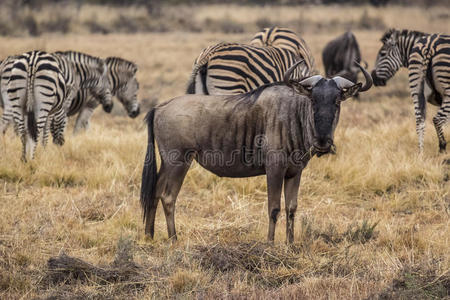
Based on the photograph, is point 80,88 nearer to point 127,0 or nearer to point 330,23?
point 330,23

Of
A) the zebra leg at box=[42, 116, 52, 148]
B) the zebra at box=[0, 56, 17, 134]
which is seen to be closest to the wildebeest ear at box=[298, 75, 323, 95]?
the zebra at box=[0, 56, 17, 134]

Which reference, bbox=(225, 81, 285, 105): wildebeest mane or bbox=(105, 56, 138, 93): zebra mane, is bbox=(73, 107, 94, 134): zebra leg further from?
bbox=(225, 81, 285, 105): wildebeest mane

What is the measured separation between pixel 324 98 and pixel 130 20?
23.6 m

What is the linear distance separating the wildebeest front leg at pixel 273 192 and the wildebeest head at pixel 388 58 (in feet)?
16.6

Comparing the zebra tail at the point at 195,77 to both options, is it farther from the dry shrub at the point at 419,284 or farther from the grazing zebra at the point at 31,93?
the dry shrub at the point at 419,284

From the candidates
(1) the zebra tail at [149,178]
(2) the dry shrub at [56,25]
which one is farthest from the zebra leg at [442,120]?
(2) the dry shrub at [56,25]

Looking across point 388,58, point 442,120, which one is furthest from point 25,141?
point 388,58

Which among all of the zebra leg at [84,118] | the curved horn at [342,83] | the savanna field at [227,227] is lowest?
the savanna field at [227,227]

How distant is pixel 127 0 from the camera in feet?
105

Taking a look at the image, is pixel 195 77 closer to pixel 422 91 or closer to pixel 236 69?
pixel 236 69

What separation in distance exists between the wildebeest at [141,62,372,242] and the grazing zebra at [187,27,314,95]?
1529 millimetres

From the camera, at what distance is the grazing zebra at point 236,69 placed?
6.88 metres

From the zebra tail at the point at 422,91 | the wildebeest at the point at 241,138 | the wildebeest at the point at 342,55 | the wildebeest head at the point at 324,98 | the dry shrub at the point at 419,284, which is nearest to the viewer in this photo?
the dry shrub at the point at 419,284

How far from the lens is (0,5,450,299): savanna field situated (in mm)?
4305
